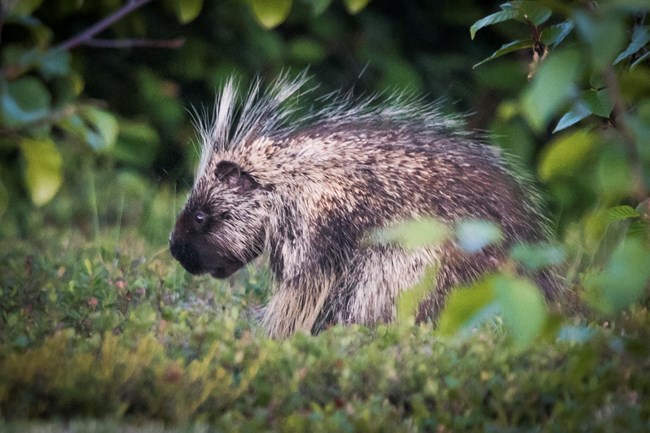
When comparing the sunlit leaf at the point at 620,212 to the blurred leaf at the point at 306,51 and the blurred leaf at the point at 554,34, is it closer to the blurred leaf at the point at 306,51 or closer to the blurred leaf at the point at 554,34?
the blurred leaf at the point at 554,34

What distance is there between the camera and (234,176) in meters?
4.74

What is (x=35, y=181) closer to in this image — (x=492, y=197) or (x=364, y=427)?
(x=364, y=427)

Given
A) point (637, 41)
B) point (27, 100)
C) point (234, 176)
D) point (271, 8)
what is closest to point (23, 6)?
point (27, 100)

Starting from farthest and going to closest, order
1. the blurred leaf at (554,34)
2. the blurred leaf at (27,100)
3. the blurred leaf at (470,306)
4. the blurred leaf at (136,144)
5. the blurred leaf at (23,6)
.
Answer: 1. the blurred leaf at (136,144)
2. the blurred leaf at (554,34)
3. the blurred leaf at (23,6)
4. the blurred leaf at (27,100)
5. the blurred leaf at (470,306)

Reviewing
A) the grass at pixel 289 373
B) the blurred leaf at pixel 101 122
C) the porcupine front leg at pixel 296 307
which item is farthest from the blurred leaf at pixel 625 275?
the porcupine front leg at pixel 296 307

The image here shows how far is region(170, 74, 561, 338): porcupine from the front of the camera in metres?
4.22

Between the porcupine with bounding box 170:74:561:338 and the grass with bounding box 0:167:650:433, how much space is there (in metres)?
0.26

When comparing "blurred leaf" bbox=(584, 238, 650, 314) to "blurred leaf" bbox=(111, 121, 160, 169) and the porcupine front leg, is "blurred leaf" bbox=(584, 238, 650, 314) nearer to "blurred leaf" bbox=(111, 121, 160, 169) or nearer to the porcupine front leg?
the porcupine front leg

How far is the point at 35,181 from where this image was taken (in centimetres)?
268

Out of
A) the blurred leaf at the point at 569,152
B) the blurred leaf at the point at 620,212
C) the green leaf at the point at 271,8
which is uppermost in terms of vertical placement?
the green leaf at the point at 271,8

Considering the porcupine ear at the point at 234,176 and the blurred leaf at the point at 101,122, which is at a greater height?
the blurred leaf at the point at 101,122

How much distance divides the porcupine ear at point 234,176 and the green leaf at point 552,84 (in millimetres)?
2517

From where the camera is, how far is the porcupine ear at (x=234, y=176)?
15.5ft

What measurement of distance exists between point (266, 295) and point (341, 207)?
0.75 m
